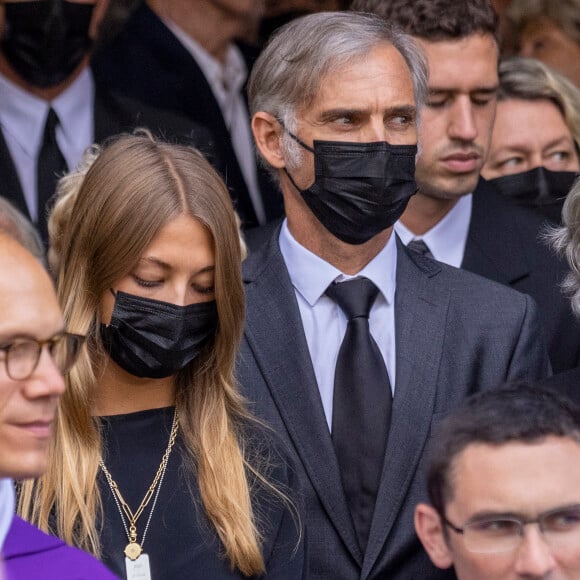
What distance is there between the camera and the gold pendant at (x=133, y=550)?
399cm

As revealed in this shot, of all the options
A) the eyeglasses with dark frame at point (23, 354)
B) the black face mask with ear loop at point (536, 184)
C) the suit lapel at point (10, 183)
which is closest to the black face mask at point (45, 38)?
the suit lapel at point (10, 183)

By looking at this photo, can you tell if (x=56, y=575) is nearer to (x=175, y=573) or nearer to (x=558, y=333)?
(x=175, y=573)

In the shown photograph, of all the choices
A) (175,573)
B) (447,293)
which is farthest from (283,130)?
(175,573)

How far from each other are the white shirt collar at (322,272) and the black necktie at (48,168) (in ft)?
3.66

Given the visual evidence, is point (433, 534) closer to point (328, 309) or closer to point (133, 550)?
point (133, 550)

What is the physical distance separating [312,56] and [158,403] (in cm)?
118

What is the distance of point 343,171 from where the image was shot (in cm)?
459

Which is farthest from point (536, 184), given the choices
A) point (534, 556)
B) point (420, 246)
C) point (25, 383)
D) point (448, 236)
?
point (25, 383)

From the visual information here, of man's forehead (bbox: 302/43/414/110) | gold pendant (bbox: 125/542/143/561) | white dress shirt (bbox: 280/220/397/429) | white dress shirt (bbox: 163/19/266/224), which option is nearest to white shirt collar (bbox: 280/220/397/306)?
white dress shirt (bbox: 280/220/397/429)

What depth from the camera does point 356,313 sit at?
14.8ft

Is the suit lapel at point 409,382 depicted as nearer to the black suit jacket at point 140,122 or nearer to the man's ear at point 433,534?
the man's ear at point 433,534

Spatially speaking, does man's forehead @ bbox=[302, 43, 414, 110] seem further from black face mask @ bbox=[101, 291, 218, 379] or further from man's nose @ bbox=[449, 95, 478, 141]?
black face mask @ bbox=[101, 291, 218, 379]

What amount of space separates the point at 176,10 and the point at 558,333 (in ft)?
7.90

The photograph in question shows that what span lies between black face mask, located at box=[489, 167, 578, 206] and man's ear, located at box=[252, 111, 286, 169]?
1376mm
